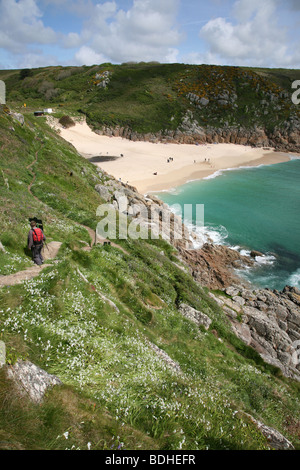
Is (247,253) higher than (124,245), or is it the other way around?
(124,245)

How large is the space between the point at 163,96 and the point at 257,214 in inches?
3326

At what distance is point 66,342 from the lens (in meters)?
7.47

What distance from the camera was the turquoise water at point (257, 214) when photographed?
1388 inches

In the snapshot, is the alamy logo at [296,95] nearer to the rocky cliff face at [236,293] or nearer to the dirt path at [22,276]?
the rocky cliff face at [236,293]

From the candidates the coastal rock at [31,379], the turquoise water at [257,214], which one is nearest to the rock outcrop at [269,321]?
the turquoise water at [257,214]

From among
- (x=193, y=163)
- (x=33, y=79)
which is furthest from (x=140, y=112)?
(x=33, y=79)

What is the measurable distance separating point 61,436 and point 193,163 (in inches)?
3045

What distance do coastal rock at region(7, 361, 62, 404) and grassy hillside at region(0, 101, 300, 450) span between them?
0.59 feet

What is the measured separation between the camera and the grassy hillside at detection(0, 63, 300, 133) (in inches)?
3858

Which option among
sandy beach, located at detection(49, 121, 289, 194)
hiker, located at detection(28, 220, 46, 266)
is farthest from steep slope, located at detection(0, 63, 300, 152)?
hiker, located at detection(28, 220, 46, 266)

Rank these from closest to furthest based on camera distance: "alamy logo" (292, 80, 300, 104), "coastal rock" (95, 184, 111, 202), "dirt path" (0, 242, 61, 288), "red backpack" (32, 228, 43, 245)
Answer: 1. "dirt path" (0, 242, 61, 288)
2. "red backpack" (32, 228, 43, 245)
3. "coastal rock" (95, 184, 111, 202)
4. "alamy logo" (292, 80, 300, 104)

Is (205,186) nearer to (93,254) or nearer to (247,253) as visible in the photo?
(247,253)

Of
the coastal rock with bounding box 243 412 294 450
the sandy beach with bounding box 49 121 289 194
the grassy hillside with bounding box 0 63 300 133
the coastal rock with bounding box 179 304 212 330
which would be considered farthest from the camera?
the grassy hillside with bounding box 0 63 300 133

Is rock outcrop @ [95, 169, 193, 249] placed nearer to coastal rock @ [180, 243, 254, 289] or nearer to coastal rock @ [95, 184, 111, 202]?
coastal rock @ [95, 184, 111, 202]
